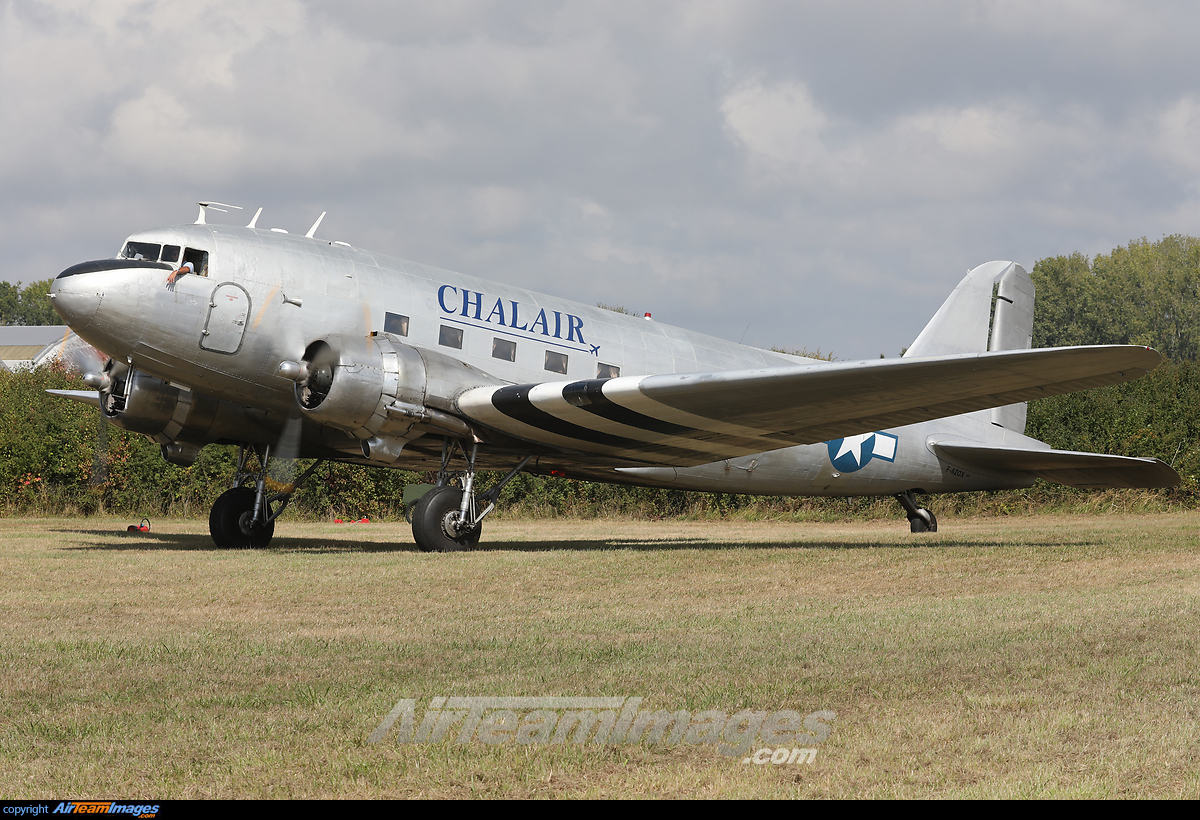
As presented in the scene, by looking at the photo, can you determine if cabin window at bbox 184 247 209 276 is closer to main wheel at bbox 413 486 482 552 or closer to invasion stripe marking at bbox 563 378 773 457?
main wheel at bbox 413 486 482 552

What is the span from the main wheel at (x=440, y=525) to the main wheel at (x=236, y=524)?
140 inches

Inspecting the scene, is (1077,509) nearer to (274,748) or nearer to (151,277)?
(151,277)

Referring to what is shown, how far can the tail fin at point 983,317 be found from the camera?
17422 millimetres

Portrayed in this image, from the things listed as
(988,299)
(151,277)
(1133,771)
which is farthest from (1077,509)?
(1133,771)

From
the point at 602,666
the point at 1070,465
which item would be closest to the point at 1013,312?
the point at 1070,465

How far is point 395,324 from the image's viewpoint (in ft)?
42.2

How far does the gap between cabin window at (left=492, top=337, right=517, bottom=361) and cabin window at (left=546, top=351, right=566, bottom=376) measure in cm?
50

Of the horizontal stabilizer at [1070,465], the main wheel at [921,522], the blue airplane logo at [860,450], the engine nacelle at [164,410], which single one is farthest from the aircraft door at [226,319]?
the main wheel at [921,522]

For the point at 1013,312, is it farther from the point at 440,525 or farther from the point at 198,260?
the point at 198,260

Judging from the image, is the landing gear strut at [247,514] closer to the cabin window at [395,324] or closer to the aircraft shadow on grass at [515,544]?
the aircraft shadow on grass at [515,544]

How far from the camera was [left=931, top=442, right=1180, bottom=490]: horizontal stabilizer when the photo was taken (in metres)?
14.0

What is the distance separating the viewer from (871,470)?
16.7 metres

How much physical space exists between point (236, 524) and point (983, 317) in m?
12.6

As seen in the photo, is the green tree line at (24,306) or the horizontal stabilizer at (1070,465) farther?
the green tree line at (24,306)
